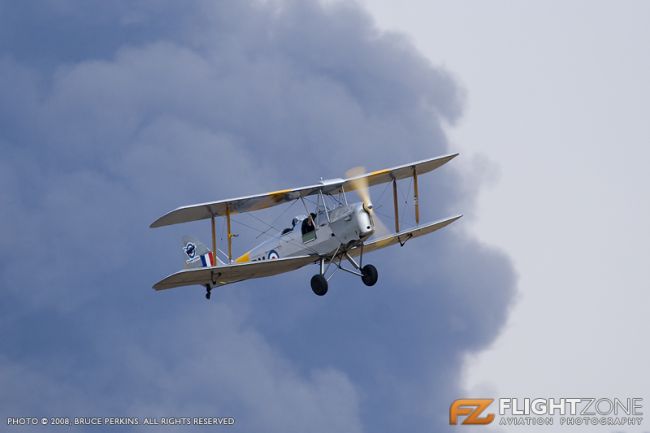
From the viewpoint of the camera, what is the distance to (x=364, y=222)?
109 feet

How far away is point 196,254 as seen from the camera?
127ft

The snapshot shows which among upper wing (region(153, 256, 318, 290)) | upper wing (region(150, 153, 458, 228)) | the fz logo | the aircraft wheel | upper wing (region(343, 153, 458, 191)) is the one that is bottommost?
the fz logo

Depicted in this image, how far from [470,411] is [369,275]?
5.59 metres

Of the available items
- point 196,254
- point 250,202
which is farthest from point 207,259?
point 250,202

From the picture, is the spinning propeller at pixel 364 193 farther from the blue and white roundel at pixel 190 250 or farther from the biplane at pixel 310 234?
the blue and white roundel at pixel 190 250

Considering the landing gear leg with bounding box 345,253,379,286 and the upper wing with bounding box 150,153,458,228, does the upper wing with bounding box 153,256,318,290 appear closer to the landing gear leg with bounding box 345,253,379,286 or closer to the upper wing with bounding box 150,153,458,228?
the landing gear leg with bounding box 345,253,379,286

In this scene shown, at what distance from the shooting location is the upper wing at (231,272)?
31.7 metres

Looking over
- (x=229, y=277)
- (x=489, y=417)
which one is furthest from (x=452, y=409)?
(x=229, y=277)

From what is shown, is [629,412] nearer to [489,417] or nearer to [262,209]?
[489,417]

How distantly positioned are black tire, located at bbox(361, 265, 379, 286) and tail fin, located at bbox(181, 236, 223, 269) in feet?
19.5

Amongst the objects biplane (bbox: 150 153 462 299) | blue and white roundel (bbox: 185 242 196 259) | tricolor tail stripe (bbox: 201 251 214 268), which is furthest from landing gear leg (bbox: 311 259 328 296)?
blue and white roundel (bbox: 185 242 196 259)

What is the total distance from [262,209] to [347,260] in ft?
9.62

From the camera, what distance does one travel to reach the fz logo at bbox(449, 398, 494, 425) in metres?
35.7

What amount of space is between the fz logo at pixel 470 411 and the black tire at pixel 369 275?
4587 millimetres
